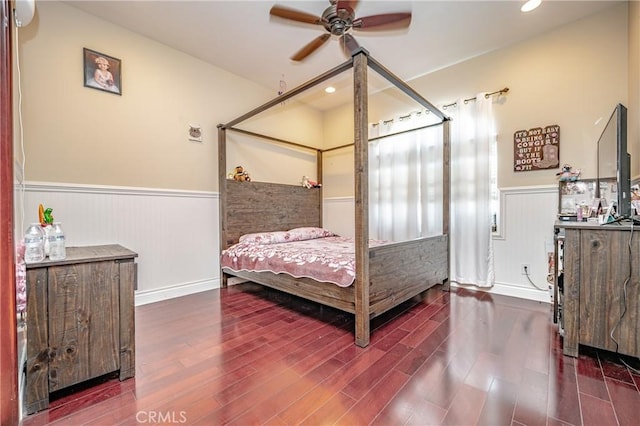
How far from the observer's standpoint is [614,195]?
2.39 meters

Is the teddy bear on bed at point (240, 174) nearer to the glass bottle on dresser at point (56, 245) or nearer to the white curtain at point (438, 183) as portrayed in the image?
the white curtain at point (438, 183)

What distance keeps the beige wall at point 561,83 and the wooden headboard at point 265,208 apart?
98.2 inches

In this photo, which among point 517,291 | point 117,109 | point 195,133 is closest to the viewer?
point 117,109

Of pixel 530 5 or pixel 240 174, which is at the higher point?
pixel 530 5

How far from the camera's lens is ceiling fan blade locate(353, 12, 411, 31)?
2.09 m

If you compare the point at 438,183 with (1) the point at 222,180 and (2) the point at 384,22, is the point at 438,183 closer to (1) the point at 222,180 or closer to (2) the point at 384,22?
(2) the point at 384,22

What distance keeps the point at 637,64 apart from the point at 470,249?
6.66ft

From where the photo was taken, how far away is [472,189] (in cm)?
315

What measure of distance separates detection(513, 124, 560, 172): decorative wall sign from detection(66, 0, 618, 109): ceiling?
1019 mm

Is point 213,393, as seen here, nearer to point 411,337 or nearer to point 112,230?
point 411,337

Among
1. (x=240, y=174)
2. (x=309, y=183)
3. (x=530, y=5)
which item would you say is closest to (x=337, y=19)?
(x=530, y=5)

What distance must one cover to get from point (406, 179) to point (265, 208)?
6.48ft

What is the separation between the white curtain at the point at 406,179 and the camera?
11.3 feet

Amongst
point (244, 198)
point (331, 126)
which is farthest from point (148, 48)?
point (331, 126)
